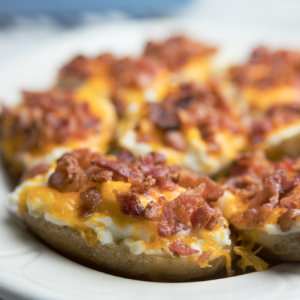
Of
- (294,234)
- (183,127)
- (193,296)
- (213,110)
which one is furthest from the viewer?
(213,110)

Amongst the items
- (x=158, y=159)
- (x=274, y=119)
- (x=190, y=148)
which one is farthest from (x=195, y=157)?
(x=274, y=119)

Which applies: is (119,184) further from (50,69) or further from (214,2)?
(214,2)

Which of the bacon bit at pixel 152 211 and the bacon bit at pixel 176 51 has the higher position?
the bacon bit at pixel 176 51

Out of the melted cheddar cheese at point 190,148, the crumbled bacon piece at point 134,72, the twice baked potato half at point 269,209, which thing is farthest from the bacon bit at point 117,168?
the crumbled bacon piece at point 134,72

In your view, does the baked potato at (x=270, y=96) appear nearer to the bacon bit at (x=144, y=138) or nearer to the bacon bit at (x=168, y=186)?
the bacon bit at (x=144, y=138)

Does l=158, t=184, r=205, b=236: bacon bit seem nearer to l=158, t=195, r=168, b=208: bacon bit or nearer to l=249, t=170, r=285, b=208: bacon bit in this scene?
l=158, t=195, r=168, b=208: bacon bit

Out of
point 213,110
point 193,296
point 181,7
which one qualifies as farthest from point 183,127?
point 181,7
